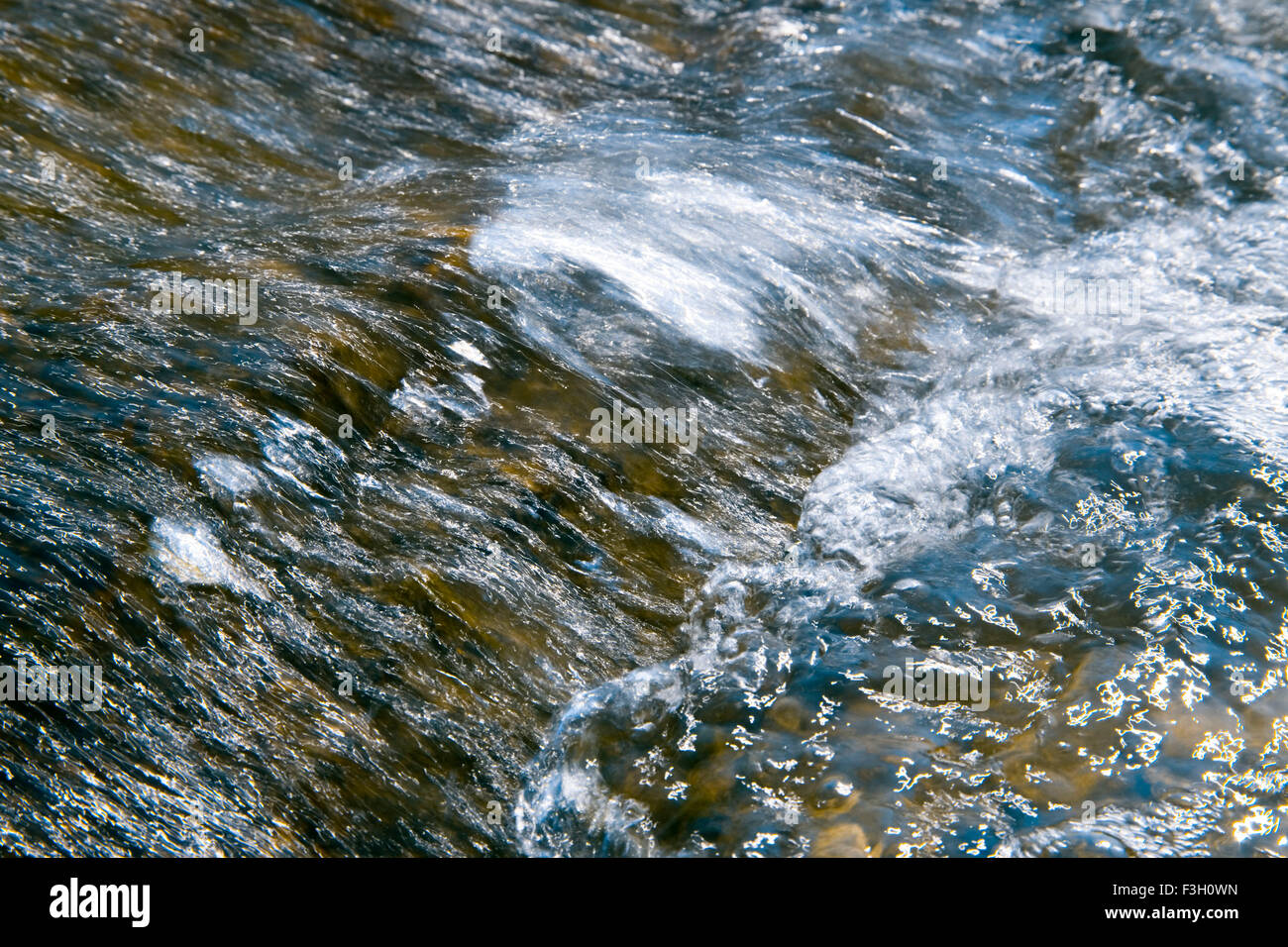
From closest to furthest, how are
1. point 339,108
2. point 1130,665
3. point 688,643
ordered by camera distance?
point 1130,665 < point 688,643 < point 339,108

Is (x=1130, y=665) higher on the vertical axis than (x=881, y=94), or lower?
lower

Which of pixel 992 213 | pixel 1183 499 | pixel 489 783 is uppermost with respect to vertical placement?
pixel 992 213

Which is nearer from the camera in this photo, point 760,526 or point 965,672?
point 965,672

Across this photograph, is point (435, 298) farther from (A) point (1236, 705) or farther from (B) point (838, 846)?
(A) point (1236, 705)
